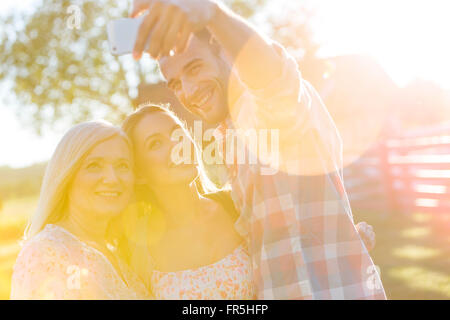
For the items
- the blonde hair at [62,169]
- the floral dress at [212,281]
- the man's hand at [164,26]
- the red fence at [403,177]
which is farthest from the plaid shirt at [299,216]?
the red fence at [403,177]

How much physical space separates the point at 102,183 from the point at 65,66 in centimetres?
2079

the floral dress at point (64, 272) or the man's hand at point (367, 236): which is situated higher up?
the man's hand at point (367, 236)

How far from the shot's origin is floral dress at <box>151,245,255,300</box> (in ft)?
8.20

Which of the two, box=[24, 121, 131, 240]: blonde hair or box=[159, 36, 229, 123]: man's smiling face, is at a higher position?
box=[159, 36, 229, 123]: man's smiling face

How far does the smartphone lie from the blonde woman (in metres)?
1.13

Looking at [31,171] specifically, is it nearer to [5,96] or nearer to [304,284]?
[5,96]

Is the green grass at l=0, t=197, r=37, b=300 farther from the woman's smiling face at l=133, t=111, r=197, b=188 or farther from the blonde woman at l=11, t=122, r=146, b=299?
the woman's smiling face at l=133, t=111, r=197, b=188

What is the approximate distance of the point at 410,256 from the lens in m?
7.89

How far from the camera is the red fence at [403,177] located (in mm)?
9875

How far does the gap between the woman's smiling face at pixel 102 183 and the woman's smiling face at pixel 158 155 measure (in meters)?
0.17

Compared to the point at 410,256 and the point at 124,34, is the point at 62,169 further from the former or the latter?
the point at 410,256

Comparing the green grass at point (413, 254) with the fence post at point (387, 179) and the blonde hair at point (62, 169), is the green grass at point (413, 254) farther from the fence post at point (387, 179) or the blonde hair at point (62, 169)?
the blonde hair at point (62, 169)

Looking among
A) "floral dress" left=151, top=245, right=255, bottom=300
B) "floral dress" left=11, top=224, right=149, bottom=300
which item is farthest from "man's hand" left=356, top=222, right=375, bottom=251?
"floral dress" left=11, top=224, right=149, bottom=300

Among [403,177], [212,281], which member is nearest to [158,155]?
[212,281]
